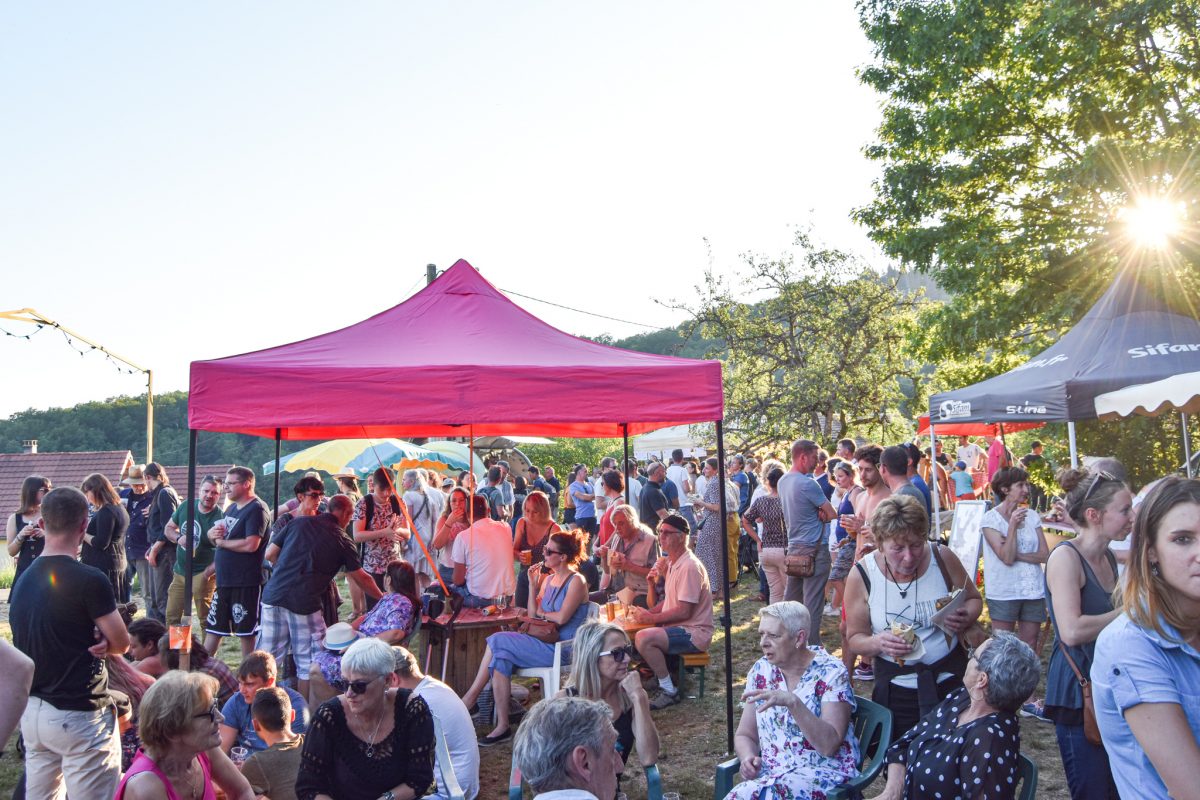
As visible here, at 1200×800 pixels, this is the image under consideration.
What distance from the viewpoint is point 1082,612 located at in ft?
10.2

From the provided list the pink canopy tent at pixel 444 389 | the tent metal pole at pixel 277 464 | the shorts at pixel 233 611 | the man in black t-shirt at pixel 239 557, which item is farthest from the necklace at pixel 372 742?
the tent metal pole at pixel 277 464

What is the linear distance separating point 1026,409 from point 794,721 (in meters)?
5.92

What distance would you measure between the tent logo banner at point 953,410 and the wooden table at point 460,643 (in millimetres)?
5103

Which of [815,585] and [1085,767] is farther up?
[815,585]

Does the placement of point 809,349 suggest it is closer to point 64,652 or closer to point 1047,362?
point 1047,362

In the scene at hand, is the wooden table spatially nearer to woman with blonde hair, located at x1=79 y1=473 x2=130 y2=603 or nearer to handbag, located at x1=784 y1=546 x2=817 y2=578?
handbag, located at x1=784 y1=546 x2=817 y2=578

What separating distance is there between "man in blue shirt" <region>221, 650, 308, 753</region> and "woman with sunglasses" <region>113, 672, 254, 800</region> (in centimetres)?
116

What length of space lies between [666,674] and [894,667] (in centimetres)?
273

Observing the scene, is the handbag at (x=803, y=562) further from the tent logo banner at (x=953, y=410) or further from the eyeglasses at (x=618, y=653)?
the eyeglasses at (x=618, y=653)

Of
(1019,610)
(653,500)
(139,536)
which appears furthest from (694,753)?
(139,536)

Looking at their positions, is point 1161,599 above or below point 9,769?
above

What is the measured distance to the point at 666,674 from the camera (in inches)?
249

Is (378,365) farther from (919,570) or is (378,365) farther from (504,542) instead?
(919,570)

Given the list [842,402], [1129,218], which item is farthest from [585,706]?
[842,402]
